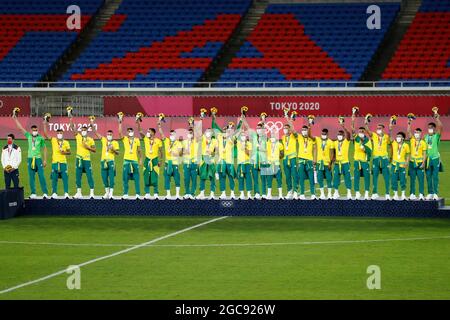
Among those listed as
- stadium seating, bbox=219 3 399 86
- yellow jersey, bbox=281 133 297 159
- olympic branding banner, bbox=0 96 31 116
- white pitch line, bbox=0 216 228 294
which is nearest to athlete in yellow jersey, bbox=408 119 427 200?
yellow jersey, bbox=281 133 297 159

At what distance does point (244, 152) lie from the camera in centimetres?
2469

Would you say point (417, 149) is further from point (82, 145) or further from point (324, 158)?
point (82, 145)

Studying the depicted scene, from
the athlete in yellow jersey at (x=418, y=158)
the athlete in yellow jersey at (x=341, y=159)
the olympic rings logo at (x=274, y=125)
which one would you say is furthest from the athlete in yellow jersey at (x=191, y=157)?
the olympic rings logo at (x=274, y=125)

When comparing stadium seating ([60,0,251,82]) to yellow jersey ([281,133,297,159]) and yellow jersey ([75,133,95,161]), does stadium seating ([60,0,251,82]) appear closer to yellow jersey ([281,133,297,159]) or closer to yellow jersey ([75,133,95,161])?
yellow jersey ([75,133,95,161])

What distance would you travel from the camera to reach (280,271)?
16125 millimetres

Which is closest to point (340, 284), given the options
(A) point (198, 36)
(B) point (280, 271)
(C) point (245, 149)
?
(B) point (280, 271)

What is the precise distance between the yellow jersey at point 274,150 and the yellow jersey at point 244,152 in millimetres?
482

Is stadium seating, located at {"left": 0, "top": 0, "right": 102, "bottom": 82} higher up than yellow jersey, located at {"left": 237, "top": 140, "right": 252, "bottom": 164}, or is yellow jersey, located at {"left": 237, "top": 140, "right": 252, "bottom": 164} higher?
stadium seating, located at {"left": 0, "top": 0, "right": 102, "bottom": 82}

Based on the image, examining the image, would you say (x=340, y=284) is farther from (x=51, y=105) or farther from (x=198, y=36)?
(x=198, y=36)

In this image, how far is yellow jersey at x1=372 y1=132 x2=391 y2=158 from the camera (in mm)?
24531

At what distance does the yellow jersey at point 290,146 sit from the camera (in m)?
24.5

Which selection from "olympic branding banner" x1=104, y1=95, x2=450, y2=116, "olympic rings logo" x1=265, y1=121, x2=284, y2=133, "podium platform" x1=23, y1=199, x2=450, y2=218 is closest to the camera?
"podium platform" x1=23, y1=199, x2=450, y2=218

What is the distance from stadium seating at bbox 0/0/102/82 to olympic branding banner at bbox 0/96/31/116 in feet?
11.8

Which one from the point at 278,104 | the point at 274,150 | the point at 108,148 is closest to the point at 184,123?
the point at 278,104
